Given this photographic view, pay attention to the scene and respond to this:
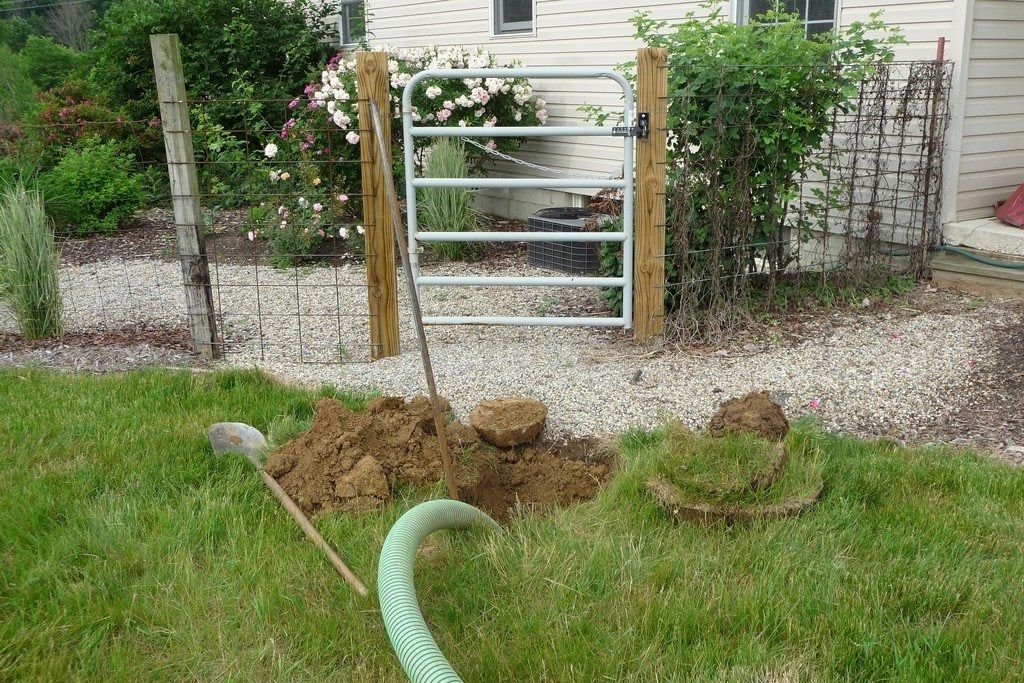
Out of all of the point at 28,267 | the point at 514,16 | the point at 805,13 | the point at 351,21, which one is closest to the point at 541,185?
the point at 805,13

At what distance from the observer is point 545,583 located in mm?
2867

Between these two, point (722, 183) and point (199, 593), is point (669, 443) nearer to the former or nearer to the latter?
point (199, 593)

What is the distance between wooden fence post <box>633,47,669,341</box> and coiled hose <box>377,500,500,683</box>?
250cm

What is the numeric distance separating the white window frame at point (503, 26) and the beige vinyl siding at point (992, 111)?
449cm

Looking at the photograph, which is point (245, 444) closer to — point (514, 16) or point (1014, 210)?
point (1014, 210)

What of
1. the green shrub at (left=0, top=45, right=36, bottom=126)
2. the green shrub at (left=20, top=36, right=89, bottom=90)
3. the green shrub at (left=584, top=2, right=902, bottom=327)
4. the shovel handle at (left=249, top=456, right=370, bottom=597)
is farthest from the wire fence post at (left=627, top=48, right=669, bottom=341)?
the green shrub at (left=20, top=36, right=89, bottom=90)

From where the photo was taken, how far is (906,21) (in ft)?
19.9

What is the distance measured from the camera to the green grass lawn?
8.30ft

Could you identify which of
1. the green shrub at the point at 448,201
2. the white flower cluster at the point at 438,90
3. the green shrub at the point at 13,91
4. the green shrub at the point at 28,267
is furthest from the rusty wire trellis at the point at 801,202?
the green shrub at the point at 13,91

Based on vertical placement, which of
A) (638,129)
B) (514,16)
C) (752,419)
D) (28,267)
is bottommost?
(752,419)

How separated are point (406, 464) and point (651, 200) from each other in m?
2.28

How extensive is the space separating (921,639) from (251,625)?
179cm

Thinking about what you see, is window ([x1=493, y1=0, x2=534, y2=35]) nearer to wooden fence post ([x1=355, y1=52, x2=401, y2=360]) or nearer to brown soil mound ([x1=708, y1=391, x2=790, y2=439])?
wooden fence post ([x1=355, y1=52, x2=401, y2=360])

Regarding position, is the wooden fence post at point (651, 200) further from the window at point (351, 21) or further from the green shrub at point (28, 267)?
the window at point (351, 21)
